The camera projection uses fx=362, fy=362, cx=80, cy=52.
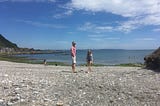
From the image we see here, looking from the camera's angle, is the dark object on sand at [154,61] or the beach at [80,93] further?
the dark object on sand at [154,61]

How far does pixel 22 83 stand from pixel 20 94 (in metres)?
3.79

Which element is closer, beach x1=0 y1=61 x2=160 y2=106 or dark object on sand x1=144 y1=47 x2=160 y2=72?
beach x1=0 y1=61 x2=160 y2=106

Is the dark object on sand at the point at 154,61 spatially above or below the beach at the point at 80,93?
above

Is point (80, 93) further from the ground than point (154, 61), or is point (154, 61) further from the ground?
point (154, 61)

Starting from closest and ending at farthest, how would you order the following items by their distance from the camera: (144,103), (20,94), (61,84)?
1. (144,103)
2. (20,94)
3. (61,84)

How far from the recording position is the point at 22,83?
2302 centimetres

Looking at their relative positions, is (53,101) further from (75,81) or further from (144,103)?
(75,81)

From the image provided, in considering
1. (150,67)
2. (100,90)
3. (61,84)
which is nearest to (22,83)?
(61,84)

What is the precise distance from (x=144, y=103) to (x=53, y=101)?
175 inches

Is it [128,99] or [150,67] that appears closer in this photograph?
[128,99]

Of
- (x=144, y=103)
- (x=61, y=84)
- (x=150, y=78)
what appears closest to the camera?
(x=144, y=103)

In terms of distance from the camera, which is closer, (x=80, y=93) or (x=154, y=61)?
(x=80, y=93)

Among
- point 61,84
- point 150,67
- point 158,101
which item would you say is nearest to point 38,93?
point 61,84

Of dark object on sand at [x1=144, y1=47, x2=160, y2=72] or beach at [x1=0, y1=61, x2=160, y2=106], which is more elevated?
dark object on sand at [x1=144, y1=47, x2=160, y2=72]
